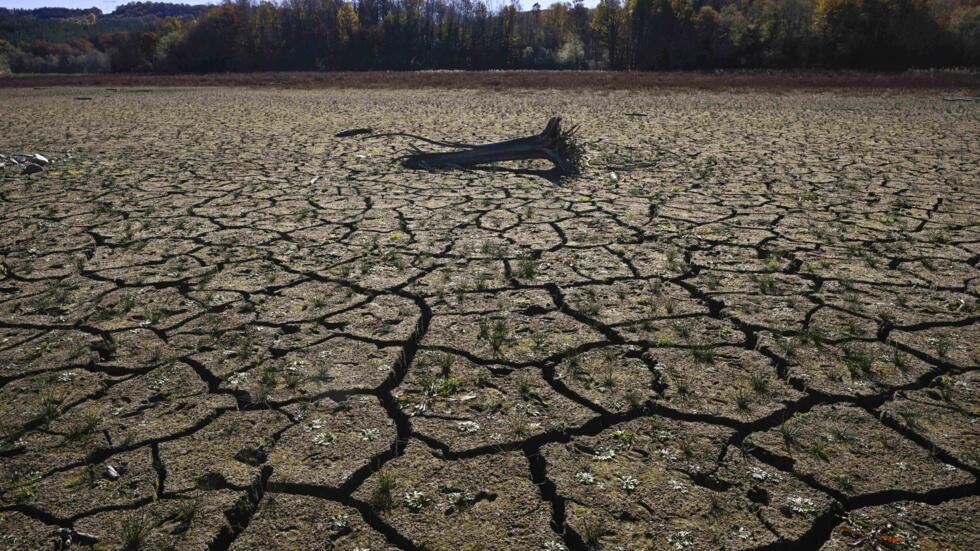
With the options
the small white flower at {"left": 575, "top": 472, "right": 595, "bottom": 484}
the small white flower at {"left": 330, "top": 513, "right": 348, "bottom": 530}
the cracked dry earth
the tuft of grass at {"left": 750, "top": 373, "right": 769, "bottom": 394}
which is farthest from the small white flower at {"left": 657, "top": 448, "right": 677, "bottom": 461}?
the small white flower at {"left": 330, "top": 513, "right": 348, "bottom": 530}

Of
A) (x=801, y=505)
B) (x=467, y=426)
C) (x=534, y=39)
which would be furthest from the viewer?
(x=534, y=39)

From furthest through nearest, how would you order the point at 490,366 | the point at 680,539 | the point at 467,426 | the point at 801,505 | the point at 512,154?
the point at 512,154, the point at 490,366, the point at 467,426, the point at 801,505, the point at 680,539

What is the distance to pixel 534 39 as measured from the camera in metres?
56.9

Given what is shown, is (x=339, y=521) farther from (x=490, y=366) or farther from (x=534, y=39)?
(x=534, y=39)

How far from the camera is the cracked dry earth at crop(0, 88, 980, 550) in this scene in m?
1.83

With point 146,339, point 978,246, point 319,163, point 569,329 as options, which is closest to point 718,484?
point 569,329

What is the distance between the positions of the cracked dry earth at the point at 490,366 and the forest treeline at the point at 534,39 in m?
37.5

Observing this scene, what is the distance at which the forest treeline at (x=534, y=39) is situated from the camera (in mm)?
36562

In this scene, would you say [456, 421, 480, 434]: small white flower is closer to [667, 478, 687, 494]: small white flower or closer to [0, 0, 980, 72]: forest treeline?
[667, 478, 687, 494]: small white flower

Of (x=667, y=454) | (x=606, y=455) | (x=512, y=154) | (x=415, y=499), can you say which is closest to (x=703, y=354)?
(x=667, y=454)

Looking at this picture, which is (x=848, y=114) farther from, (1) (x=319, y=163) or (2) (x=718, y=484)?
(2) (x=718, y=484)

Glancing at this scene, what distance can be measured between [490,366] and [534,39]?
58837 millimetres

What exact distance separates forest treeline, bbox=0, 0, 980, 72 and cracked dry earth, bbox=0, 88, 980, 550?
3754cm

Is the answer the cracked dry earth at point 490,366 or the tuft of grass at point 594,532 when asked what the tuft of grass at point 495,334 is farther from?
the tuft of grass at point 594,532
